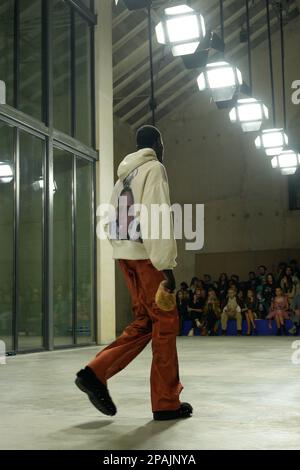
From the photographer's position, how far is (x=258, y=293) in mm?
13336

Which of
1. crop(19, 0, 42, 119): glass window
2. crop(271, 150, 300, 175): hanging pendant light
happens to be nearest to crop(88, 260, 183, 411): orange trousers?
crop(19, 0, 42, 119): glass window

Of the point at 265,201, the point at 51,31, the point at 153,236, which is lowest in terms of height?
the point at 153,236

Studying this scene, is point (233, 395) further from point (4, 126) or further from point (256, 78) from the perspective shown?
point (256, 78)

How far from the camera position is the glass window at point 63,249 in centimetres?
925

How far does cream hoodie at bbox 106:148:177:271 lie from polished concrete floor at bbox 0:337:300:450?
2.56 feet

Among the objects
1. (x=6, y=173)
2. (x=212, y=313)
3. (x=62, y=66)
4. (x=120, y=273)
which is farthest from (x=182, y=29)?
(x=120, y=273)

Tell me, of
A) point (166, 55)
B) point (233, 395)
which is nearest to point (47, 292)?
A: point (233, 395)

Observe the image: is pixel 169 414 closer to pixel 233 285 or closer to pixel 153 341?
pixel 153 341

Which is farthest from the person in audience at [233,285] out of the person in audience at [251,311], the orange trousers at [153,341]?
the orange trousers at [153,341]

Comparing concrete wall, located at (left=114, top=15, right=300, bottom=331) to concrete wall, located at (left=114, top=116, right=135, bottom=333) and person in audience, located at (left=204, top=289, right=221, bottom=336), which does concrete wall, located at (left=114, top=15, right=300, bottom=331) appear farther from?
person in audience, located at (left=204, top=289, right=221, bottom=336)

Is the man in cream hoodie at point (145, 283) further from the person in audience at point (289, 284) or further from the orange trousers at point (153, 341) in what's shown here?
the person in audience at point (289, 284)

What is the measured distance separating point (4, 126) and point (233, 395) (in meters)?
5.19

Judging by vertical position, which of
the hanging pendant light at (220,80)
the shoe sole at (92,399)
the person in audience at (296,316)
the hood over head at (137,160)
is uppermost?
the hanging pendant light at (220,80)

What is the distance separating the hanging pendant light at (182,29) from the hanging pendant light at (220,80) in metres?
1.30
